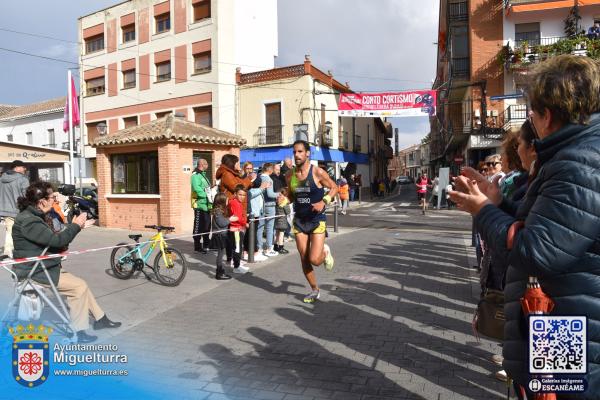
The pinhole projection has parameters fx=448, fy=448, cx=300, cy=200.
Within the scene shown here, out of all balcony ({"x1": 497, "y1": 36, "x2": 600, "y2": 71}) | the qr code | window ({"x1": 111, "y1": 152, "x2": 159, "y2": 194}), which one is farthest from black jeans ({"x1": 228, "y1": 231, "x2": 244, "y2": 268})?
balcony ({"x1": 497, "y1": 36, "x2": 600, "y2": 71})

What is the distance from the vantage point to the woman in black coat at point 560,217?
151 centimetres

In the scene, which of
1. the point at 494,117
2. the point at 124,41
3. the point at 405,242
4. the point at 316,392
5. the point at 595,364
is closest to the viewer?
the point at 595,364

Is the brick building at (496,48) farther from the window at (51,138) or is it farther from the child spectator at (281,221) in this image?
the window at (51,138)

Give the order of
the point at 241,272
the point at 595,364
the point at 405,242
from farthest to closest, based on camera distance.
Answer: the point at 405,242
the point at 241,272
the point at 595,364

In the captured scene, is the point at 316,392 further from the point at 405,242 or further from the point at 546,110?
the point at 405,242

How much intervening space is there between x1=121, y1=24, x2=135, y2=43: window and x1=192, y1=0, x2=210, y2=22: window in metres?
6.05

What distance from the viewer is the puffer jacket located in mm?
1500

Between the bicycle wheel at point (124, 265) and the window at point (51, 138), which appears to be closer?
the bicycle wheel at point (124, 265)

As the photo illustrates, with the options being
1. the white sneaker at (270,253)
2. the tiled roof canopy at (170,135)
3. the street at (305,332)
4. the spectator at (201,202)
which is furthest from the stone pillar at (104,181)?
the white sneaker at (270,253)

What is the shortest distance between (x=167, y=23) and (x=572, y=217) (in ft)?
105

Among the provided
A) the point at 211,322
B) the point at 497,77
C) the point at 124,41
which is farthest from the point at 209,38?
the point at 211,322

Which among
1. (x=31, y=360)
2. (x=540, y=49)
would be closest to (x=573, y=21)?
(x=540, y=49)

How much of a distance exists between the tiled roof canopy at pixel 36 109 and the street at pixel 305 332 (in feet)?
113

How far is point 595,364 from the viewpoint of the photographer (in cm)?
161
